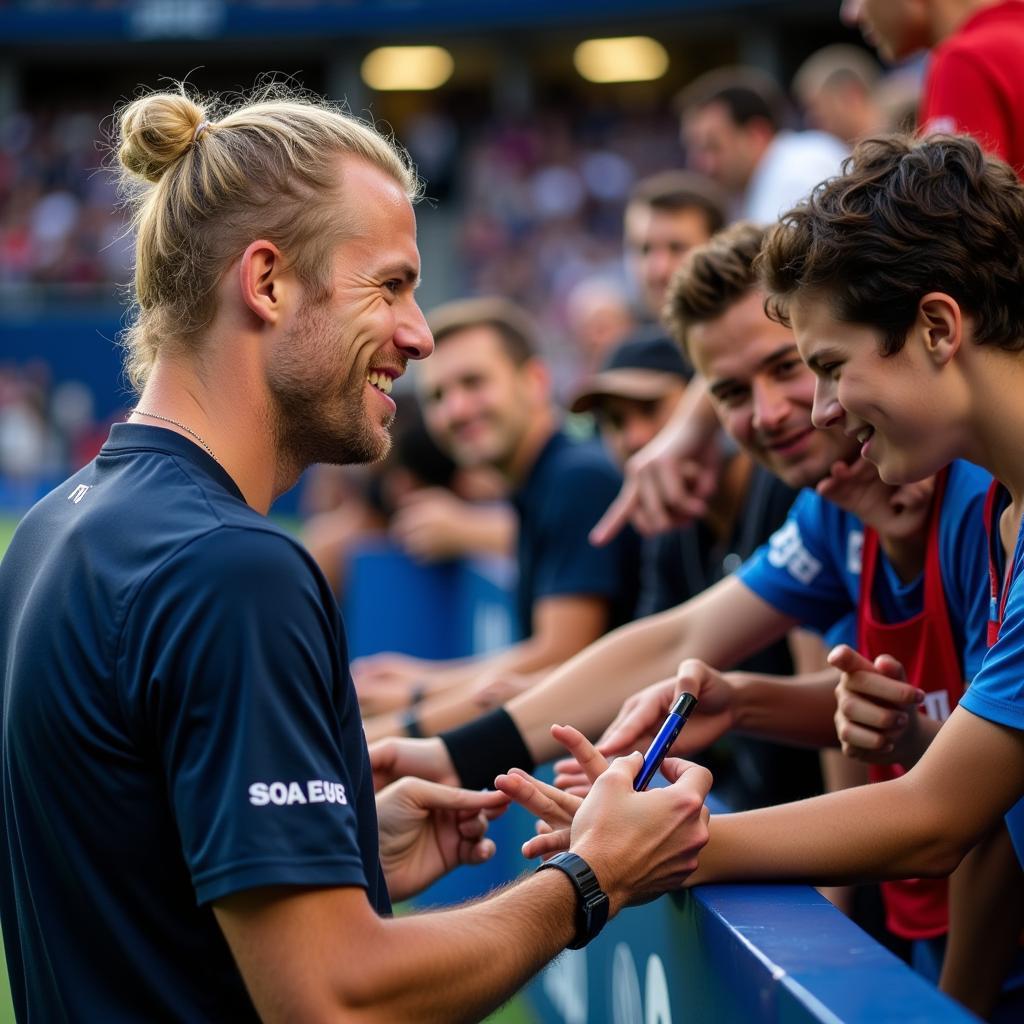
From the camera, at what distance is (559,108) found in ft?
89.5

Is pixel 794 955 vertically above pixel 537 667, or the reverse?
pixel 794 955

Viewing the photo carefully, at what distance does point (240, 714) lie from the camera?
169 centimetres

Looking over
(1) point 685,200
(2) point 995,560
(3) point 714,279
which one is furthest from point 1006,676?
(1) point 685,200

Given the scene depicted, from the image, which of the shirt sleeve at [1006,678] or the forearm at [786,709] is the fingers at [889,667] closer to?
the shirt sleeve at [1006,678]

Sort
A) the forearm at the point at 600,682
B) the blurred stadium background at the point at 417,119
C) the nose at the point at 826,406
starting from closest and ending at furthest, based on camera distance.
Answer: the nose at the point at 826,406 < the forearm at the point at 600,682 < the blurred stadium background at the point at 417,119

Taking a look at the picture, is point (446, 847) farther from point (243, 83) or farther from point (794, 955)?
point (243, 83)

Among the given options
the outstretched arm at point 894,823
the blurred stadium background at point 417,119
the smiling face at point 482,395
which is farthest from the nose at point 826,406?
the blurred stadium background at point 417,119

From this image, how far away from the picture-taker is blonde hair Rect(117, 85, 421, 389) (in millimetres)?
2109

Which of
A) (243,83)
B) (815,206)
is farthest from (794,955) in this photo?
(243,83)

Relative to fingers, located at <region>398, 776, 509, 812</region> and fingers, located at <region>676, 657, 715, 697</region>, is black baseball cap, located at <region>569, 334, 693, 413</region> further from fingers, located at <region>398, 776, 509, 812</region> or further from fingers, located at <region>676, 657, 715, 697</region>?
fingers, located at <region>398, 776, 509, 812</region>

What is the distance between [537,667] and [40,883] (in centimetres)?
312

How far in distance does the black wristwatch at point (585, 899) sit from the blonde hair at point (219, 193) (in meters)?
0.90

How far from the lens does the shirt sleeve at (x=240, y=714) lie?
1681 mm

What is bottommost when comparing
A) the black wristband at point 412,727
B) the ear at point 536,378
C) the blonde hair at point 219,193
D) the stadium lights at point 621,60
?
the black wristband at point 412,727
